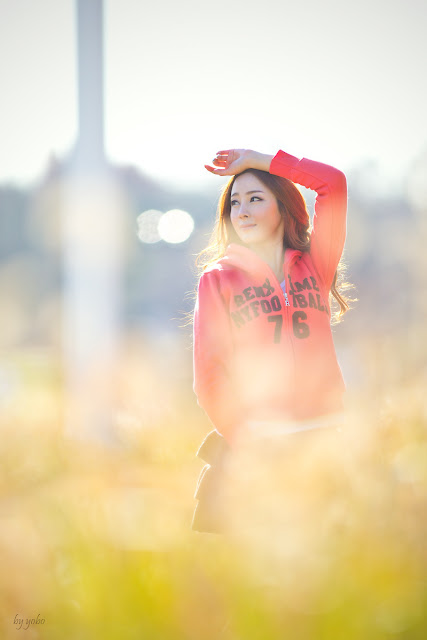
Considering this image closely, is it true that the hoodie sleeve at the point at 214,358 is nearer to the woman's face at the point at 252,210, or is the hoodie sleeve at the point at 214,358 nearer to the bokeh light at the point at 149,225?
the woman's face at the point at 252,210

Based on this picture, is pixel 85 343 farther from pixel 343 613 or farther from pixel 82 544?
pixel 343 613

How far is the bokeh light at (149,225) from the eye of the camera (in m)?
7.88

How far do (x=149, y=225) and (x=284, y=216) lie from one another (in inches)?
241

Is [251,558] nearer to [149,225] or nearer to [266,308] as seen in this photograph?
[266,308]

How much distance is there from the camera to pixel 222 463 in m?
1.83

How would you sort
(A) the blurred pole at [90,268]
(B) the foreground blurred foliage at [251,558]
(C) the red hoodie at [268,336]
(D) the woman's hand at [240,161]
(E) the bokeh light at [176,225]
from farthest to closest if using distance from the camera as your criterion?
(E) the bokeh light at [176,225] → (A) the blurred pole at [90,268] → (D) the woman's hand at [240,161] → (C) the red hoodie at [268,336] → (B) the foreground blurred foliage at [251,558]

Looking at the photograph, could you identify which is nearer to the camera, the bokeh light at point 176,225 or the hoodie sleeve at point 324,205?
the hoodie sleeve at point 324,205

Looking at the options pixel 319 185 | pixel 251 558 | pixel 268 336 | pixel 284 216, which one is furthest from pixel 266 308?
pixel 251 558

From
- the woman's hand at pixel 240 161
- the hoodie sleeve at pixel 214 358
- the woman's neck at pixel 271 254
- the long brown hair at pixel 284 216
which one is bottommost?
the hoodie sleeve at pixel 214 358

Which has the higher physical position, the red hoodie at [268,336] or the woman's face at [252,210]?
the woman's face at [252,210]

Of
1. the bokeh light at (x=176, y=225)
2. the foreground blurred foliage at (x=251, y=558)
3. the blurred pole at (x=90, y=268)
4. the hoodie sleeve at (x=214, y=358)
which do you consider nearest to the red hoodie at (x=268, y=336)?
the hoodie sleeve at (x=214, y=358)

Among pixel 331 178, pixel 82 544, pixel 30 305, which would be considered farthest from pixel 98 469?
pixel 30 305

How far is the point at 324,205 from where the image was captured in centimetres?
209

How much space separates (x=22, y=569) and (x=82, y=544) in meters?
0.21
